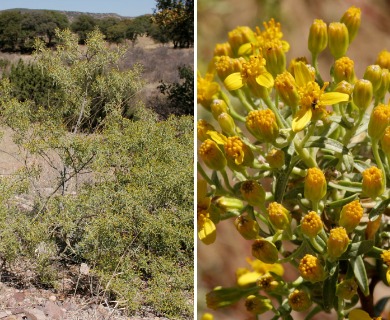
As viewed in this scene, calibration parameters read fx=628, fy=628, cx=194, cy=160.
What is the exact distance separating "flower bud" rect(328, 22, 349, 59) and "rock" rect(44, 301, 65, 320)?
334 centimetres

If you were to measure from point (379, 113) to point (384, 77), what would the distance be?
0.07m

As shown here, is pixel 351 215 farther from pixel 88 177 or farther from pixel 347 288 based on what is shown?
pixel 88 177

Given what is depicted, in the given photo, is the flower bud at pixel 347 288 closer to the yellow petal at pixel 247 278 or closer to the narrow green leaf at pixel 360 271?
the narrow green leaf at pixel 360 271

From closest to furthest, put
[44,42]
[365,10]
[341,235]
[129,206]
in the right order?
[341,235]
[365,10]
[129,206]
[44,42]

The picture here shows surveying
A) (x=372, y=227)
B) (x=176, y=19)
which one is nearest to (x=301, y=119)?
(x=372, y=227)

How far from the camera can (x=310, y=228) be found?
→ 1.78ft

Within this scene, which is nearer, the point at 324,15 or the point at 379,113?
the point at 379,113

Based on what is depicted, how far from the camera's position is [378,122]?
56 cm

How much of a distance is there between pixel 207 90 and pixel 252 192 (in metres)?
0.14

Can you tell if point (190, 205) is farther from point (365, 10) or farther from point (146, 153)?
point (365, 10)

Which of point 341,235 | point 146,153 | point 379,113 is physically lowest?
point 146,153

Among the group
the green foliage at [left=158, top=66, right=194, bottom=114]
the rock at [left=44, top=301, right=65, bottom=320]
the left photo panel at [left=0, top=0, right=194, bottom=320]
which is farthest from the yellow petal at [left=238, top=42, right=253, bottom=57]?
the green foliage at [left=158, top=66, right=194, bottom=114]

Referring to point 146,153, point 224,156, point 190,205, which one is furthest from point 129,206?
point 224,156

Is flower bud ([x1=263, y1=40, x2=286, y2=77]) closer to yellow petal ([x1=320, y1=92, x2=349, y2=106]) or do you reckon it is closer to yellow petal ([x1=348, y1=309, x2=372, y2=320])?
yellow petal ([x1=320, y1=92, x2=349, y2=106])
